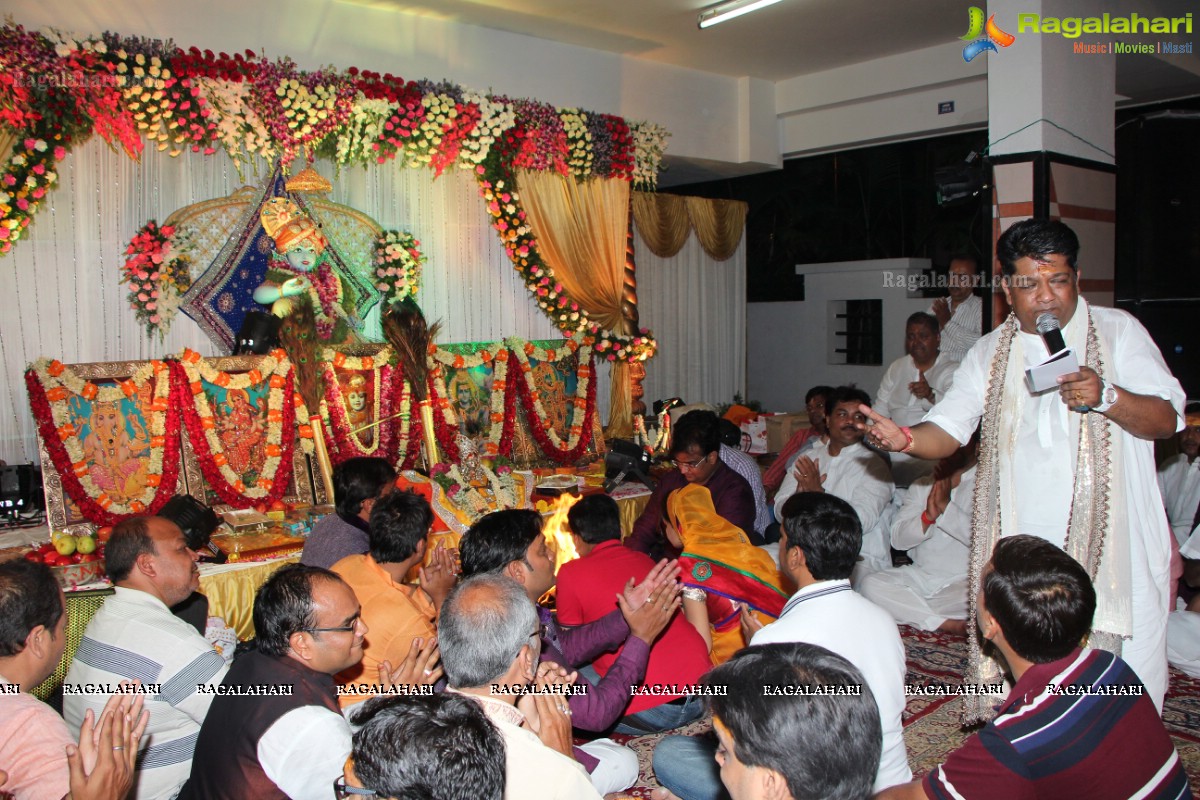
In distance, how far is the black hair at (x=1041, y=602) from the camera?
195 centimetres

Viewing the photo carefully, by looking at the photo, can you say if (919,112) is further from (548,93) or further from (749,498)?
(749,498)

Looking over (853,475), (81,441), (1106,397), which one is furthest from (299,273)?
(1106,397)

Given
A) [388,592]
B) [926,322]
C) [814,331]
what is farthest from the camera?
[814,331]

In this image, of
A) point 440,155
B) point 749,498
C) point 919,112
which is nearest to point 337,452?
point 440,155

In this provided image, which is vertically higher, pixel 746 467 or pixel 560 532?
pixel 746 467

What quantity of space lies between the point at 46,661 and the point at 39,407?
3.89 meters

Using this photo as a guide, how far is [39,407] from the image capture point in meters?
5.51

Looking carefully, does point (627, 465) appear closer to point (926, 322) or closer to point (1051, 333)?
point (926, 322)

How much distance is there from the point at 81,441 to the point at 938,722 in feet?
17.0

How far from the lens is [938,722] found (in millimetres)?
3848

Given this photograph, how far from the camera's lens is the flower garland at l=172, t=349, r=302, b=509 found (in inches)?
237

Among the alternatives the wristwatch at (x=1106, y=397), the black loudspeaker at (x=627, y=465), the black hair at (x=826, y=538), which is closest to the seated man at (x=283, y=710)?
the black hair at (x=826, y=538)

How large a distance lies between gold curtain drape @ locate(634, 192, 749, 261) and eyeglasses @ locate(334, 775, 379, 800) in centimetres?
848

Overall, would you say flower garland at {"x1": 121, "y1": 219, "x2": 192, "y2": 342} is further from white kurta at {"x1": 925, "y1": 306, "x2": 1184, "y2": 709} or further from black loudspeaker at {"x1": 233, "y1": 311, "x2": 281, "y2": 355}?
white kurta at {"x1": 925, "y1": 306, "x2": 1184, "y2": 709}
